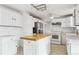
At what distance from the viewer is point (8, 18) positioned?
1.28m

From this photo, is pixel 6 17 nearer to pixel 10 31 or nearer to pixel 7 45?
pixel 10 31

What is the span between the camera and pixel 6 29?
134 centimetres

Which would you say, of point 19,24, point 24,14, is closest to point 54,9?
point 24,14

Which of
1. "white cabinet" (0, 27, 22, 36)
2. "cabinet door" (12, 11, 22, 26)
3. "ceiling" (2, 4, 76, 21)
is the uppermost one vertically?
"ceiling" (2, 4, 76, 21)

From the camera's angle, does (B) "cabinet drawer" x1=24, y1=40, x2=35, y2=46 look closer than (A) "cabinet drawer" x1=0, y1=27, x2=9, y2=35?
Yes

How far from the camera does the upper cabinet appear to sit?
48.1 inches

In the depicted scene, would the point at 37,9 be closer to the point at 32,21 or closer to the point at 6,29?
the point at 32,21

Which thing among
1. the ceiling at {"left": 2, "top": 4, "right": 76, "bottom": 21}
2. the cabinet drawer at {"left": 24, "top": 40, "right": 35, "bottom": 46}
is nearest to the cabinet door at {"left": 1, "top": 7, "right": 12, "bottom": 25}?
the ceiling at {"left": 2, "top": 4, "right": 76, "bottom": 21}

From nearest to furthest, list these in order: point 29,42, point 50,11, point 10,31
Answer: point 29,42, point 50,11, point 10,31

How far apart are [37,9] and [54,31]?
1.14 ft

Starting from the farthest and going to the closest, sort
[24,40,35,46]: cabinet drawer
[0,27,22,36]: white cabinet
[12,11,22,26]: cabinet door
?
1. [0,27,22,36]: white cabinet
2. [12,11,22,26]: cabinet door
3. [24,40,35,46]: cabinet drawer

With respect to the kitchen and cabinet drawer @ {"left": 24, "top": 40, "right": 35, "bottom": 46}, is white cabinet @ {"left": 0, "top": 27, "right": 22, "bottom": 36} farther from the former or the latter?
cabinet drawer @ {"left": 24, "top": 40, "right": 35, "bottom": 46}

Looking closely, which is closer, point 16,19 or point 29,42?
point 29,42

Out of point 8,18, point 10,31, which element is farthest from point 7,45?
point 8,18
